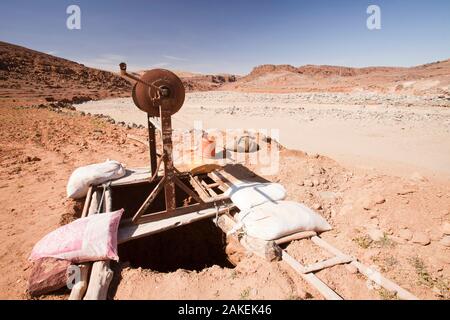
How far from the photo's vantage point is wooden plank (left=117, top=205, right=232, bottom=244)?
3.55m

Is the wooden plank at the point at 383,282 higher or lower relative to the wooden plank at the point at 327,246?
Answer: lower

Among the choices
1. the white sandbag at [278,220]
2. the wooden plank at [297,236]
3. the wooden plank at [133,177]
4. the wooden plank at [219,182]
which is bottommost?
the wooden plank at [297,236]

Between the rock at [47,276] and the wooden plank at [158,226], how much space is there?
781 millimetres

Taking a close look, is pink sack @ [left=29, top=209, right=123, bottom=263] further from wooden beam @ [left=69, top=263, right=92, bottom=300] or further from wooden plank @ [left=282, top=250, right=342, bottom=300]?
wooden plank @ [left=282, top=250, right=342, bottom=300]

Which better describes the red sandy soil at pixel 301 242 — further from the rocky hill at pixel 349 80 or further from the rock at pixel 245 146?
the rocky hill at pixel 349 80

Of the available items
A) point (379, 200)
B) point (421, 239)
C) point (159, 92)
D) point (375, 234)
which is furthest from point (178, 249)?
point (421, 239)

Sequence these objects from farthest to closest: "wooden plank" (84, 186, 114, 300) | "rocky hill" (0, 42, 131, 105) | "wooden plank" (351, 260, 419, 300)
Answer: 1. "rocky hill" (0, 42, 131, 105)
2. "wooden plank" (351, 260, 419, 300)
3. "wooden plank" (84, 186, 114, 300)

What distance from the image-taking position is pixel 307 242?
3.55m

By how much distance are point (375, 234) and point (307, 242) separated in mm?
993

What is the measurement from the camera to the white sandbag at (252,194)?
4.17 metres

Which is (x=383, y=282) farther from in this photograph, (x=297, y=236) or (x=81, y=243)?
(x=81, y=243)

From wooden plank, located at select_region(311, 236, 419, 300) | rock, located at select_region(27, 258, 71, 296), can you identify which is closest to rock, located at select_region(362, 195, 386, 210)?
wooden plank, located at select_region(311, 236, 419, 300)

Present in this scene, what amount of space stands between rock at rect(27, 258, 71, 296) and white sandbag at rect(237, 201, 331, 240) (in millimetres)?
2200

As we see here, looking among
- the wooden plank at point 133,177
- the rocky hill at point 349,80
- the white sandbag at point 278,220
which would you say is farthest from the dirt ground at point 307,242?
the rocky hill at point 349,80
